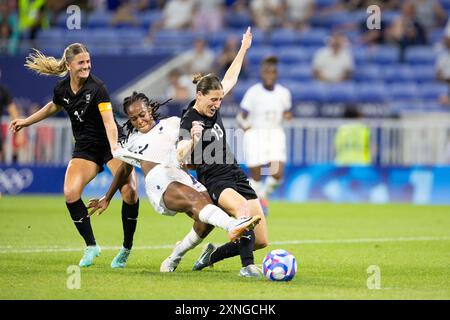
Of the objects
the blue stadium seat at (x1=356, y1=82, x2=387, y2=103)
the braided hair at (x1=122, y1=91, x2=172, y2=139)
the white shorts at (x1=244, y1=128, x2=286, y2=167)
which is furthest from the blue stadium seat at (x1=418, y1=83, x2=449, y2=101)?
the braided hair at (x1=122, y1=91, x2=172, y2=139)

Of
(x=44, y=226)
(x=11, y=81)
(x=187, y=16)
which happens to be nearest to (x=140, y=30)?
(x=187, y=16)

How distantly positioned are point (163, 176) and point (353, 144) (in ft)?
38.6

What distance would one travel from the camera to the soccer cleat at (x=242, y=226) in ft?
28.5

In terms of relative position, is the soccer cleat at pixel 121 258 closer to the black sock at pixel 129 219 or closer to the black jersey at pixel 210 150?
the black sock at pixel 129 219

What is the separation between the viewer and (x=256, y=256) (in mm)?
11398

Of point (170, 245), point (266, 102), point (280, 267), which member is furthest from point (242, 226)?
point (266, 102)

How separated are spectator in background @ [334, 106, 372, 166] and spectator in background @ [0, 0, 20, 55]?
27.8 feet

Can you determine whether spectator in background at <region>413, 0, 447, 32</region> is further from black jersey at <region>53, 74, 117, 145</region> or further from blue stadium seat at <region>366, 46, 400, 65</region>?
black jersey at <region>53, 74, 117, 145</region>

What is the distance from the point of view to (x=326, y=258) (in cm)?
1113

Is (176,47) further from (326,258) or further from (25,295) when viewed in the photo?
(25,295)

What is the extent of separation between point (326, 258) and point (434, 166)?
31.4 feet

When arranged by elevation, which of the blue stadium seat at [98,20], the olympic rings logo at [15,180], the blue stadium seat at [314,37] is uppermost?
the blue stadium seat at [98,20]

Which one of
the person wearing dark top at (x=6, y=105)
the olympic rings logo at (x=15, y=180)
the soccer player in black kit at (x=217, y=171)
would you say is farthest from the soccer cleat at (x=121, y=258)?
the olympic rings logo at (x=15, y=180)

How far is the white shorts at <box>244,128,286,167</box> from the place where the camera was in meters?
17.8
